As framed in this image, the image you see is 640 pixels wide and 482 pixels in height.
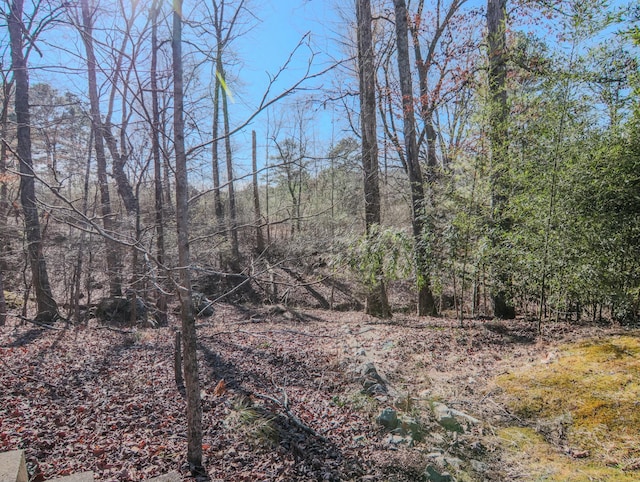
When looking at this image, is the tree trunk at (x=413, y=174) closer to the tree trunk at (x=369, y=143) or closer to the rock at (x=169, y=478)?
the tree trunk at (x=369, y=143)

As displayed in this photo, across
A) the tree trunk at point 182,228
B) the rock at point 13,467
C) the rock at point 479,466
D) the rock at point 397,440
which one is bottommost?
the rock at point 479,466

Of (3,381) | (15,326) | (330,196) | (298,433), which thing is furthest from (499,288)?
(330,196)

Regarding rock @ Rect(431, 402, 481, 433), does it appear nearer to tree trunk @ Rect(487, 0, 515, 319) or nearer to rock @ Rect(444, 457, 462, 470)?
rock @ Rect(444, 457, 462, 470)

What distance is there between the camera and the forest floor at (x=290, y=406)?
2510mm

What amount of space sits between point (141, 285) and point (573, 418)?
286 inches

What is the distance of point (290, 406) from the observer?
10.7ft

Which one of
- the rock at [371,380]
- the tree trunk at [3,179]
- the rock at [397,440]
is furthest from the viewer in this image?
the tree trunk at [3,179]

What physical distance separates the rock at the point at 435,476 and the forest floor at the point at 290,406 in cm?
1

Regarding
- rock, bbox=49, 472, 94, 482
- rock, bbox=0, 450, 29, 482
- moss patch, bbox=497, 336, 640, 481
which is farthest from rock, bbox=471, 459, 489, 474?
rock, bbox=0, 450, 29, 482

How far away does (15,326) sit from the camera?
18.5 feet

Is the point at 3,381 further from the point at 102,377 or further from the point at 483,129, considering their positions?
the point at 483,129

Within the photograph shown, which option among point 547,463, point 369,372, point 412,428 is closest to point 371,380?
point 369,372

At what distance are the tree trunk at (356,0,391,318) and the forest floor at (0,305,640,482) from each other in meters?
1.85

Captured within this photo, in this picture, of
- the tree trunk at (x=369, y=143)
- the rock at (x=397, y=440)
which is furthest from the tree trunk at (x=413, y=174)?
the rock at (x=397, y=440)
